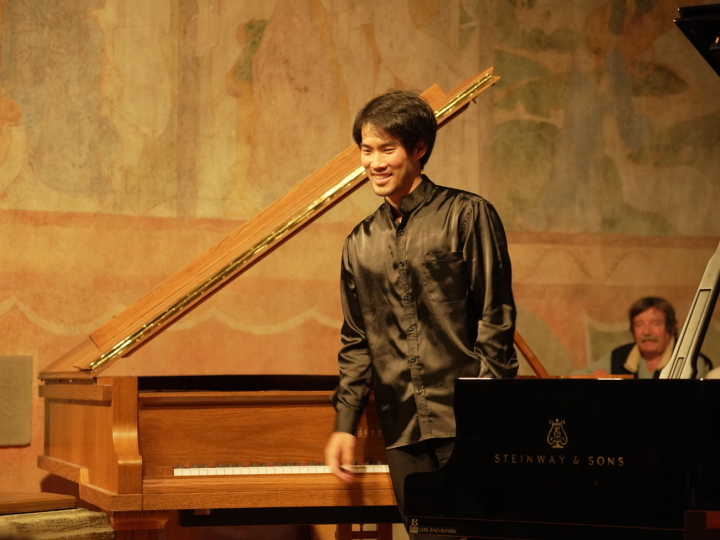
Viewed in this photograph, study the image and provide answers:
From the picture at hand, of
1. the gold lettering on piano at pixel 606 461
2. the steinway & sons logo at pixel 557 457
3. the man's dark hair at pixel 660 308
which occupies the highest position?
the man's dark hair at pixel 660 308

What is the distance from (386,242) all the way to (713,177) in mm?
3598

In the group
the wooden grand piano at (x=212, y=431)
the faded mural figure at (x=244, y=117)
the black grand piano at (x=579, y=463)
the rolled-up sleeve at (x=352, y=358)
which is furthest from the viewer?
the faded mural figure at (x=244, y=117)

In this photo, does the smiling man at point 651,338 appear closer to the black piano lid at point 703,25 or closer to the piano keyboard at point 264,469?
the piano keyboard at point 264,469

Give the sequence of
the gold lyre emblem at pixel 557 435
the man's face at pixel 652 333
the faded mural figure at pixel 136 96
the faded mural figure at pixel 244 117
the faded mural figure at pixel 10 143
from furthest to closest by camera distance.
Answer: the man's face at pixel 652 333 < the faded mural figure at pixel 244 117 < the faded mural figure at pixel 136 96 < the faded mural figure at pixel 10 143 < the gold lyre emblem at pixel 557 435

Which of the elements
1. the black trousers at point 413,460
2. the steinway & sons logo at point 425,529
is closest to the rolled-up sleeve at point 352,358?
the black trousers at point 413,460

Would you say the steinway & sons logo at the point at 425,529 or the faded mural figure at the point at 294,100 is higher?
the faded mural figure at the point at 294,100

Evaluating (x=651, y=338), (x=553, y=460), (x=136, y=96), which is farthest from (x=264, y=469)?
(x=651, y=338)

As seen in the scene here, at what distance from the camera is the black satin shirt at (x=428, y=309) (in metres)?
2.15

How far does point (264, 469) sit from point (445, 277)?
847 millimetres

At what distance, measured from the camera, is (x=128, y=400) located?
250 centimetres

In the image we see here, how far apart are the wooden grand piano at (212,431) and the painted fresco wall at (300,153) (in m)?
1.58

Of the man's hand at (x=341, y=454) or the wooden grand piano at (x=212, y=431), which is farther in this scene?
the wooden grand piano at (x=212, y=431)

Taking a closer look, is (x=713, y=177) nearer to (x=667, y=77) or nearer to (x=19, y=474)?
(x=667, y=77)

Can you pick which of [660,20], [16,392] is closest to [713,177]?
[660,20]
